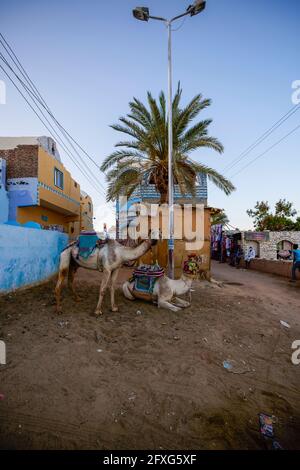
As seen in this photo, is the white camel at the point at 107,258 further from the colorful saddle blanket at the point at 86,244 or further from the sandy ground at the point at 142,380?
the sandy ground at the point at 142,380

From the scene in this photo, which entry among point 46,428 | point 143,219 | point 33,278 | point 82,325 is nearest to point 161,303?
point 82,325

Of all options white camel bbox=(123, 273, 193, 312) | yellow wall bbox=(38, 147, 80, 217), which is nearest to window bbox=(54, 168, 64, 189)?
yellow wall bbox=(38, 147, 80, 217)

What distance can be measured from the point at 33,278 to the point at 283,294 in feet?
29.3

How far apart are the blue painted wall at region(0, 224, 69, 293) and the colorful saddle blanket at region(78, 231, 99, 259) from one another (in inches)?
84.7

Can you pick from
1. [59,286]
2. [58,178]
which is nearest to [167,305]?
[59,286]

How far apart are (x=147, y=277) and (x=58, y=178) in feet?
49.9

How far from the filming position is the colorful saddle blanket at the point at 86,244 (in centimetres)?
555

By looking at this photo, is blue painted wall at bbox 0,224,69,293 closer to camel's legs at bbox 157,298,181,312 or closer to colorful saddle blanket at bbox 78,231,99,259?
colorful saddle blanket at bbox 78,231,99,259

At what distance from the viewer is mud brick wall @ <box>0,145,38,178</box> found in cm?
1498

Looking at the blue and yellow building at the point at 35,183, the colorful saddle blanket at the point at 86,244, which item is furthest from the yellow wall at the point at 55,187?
the colorful saddle blanket at the point at 86,244

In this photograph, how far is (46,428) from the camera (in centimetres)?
218

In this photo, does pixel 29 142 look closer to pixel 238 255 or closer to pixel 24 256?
pixel 24 256

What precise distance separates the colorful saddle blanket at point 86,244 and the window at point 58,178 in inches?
544

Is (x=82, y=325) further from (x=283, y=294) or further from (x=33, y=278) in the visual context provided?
(x=283, y=294)
